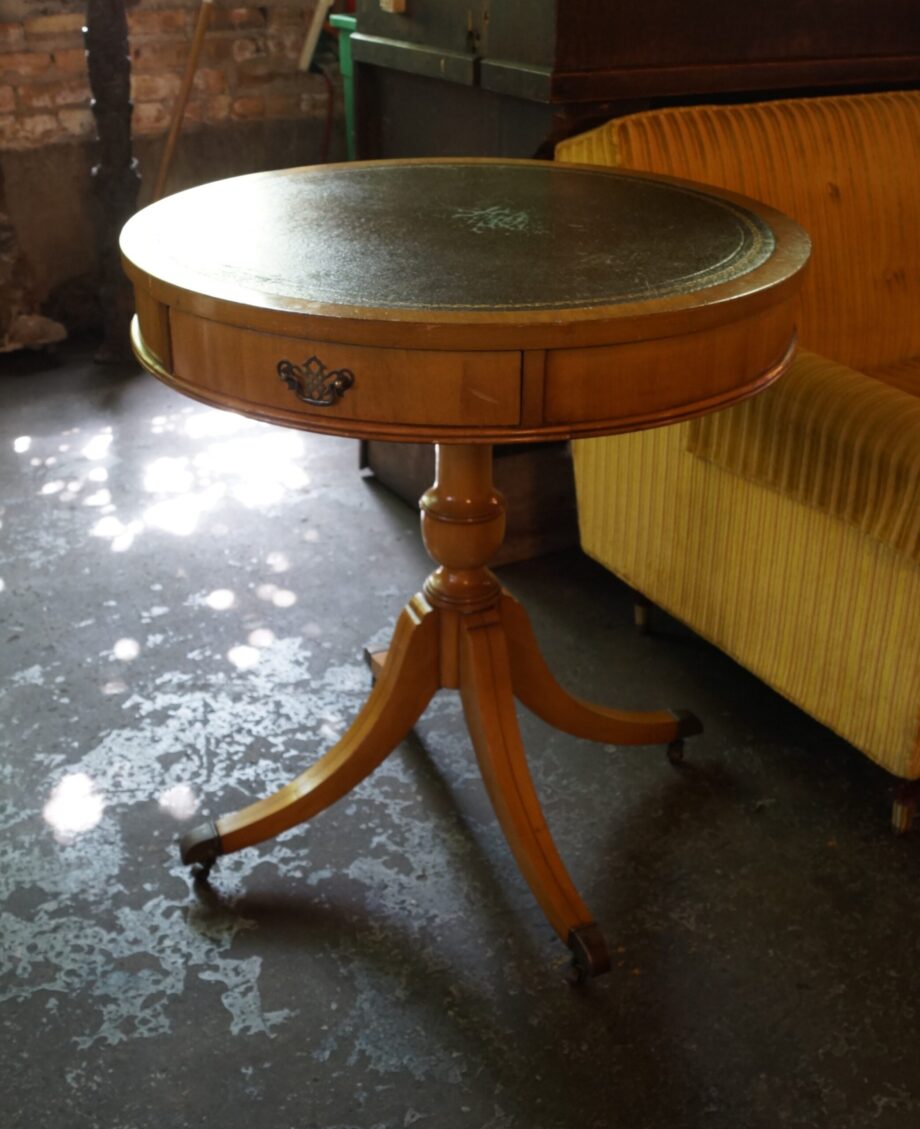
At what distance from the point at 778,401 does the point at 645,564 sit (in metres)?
0.58

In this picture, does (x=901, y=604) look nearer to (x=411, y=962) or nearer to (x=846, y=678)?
(x=846, y=678)

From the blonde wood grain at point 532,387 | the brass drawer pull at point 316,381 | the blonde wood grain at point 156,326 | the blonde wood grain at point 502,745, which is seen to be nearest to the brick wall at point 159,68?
the blonde wood grain at point 156,326

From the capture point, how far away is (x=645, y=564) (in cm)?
237

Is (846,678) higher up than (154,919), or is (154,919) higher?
(846,678)

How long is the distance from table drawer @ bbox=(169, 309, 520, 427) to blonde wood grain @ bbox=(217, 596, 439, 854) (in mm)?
558

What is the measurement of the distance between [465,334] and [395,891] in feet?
3.15

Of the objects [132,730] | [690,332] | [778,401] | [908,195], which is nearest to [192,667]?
[132,730]

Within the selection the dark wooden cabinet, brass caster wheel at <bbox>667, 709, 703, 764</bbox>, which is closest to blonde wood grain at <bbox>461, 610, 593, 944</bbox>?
brass caster wheel at <bbox>667, 709, 703, 764</bbox>

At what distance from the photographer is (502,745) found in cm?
179

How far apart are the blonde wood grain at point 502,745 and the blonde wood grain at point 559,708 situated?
0.21 feet

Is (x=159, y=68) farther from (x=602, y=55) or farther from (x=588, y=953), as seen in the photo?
(x=588, y=953)

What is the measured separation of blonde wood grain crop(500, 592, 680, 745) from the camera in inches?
73.2

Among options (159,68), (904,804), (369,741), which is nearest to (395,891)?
(369,741)

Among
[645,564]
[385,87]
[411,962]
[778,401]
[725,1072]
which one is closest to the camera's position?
[725,1072]
